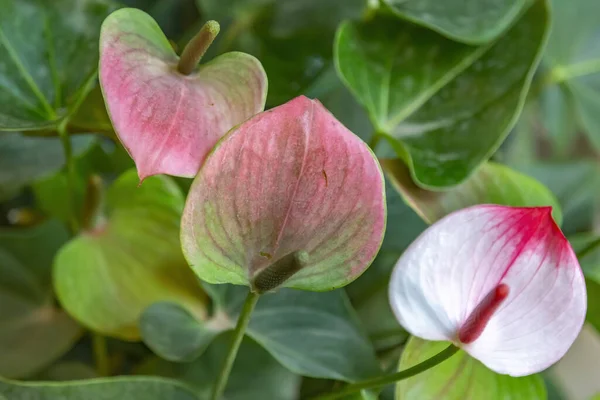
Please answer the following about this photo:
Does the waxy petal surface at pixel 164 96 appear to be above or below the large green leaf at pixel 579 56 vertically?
above

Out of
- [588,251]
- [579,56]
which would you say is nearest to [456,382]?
[588,251]

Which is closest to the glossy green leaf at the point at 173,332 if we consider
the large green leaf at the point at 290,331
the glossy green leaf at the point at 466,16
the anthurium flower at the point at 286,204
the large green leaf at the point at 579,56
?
the large green leaf at the point at 290,331

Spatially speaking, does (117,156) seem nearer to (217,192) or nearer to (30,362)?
(30,362)

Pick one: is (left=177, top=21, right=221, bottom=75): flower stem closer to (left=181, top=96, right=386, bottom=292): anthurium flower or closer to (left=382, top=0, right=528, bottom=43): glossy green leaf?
(left=181, top=96, right=386, bottom=292): anthurium flower

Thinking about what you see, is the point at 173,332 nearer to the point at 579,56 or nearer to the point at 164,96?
the point at 164,96

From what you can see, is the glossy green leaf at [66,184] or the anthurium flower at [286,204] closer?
the anthurium flower at [286,204]

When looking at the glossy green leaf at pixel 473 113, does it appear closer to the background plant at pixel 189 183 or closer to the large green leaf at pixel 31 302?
the background plant at pixel 189 183
